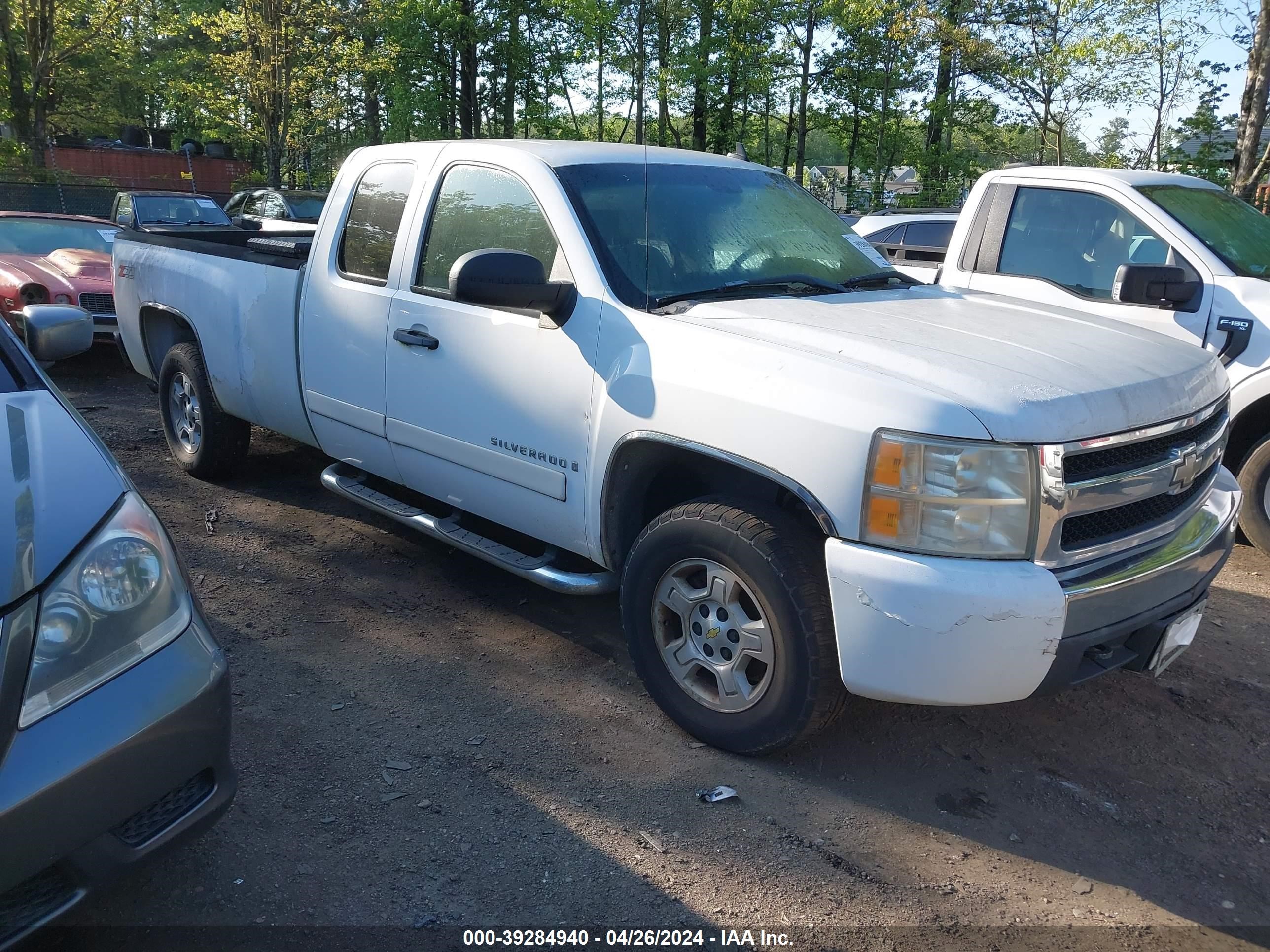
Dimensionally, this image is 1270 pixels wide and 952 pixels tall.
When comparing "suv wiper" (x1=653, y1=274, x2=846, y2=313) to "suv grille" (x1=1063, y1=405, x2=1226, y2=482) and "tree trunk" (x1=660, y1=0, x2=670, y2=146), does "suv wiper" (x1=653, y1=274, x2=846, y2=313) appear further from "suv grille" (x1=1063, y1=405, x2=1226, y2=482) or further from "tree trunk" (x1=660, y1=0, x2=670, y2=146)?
"tree trunk" (x1=660, y1=0, x2=670, y2=146)

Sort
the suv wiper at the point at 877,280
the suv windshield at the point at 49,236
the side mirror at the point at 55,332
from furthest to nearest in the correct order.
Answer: the suv windshield at the point at 49,236, the suv wiper at the point at 877,280, the side mirror at the point at 55,332

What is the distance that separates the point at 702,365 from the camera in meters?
2.98

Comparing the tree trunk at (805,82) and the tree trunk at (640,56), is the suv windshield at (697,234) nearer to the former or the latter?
the tree trunk at (640,56)

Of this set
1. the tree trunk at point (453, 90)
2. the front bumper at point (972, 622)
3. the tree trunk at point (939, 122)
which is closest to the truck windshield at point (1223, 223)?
the front bumper at point (972, 622)

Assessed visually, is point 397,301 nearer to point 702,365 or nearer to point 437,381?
point 437,381

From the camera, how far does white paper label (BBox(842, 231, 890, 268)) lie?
422 centimetres

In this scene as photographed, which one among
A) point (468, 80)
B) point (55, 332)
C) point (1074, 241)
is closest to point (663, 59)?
point (468, 80)

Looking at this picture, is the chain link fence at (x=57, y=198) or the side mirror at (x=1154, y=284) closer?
the side mirror at (x=1154, y=284)

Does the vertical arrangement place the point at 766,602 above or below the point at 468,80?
below

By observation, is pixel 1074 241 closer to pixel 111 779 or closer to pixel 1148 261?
pixel 1148 261

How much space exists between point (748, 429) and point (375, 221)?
2361 millimetres

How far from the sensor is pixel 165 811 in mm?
2152

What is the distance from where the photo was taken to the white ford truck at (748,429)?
102 inches

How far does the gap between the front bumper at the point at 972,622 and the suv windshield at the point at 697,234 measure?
4.16 feet
